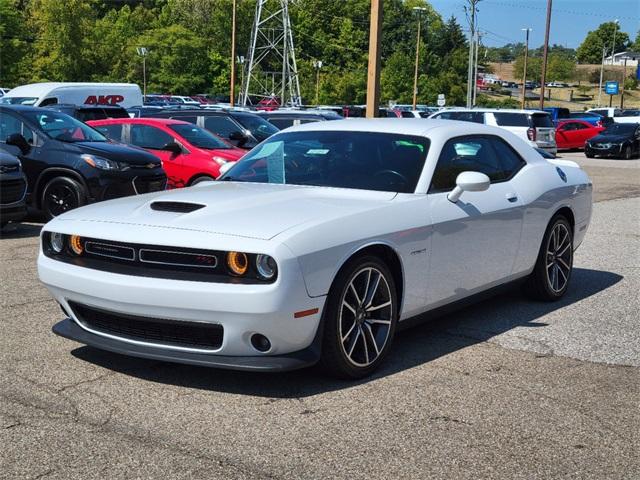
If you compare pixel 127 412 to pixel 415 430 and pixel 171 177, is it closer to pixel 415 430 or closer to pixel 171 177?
pixel 415 430

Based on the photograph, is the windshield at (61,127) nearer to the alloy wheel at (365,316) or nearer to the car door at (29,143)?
the car door at (29,143)

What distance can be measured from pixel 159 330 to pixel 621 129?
32026mm

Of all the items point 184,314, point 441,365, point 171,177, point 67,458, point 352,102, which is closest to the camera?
point 67,458

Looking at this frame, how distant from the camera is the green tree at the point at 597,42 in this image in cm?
17888

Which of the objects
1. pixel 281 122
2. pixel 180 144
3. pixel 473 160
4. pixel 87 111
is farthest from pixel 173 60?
pixel 473 160

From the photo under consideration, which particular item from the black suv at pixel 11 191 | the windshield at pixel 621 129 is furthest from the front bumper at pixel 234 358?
the windshield at pixel 621 129

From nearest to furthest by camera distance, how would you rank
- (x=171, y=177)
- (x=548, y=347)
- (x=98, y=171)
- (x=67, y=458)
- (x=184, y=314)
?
1. (x=67, y=458)
2. (x=184, y=314)
3. (x=548, y=347)
4. (x=98, y=171)
5. (x=171, y=177)

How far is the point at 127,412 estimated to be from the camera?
4.17 meters

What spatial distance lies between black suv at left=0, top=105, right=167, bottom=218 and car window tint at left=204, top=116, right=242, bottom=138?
4555 millimetres

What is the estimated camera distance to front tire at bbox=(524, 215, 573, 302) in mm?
6695

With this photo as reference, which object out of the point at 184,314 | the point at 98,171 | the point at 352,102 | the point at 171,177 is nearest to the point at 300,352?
the point at 184,314

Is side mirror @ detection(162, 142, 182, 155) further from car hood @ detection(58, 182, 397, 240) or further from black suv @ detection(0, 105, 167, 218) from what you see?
car hood @ detection(58, 182, 397, 240)

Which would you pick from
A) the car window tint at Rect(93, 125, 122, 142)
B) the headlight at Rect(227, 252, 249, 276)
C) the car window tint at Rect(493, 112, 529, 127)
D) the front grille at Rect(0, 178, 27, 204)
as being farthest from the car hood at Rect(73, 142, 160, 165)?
the car window tint at Rect(493, 112, 529, 127)

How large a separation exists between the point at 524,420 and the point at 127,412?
195 centimetres
